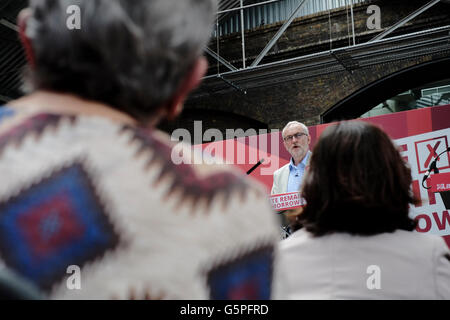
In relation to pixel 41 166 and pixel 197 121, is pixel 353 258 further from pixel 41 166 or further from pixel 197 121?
pixel 197 121

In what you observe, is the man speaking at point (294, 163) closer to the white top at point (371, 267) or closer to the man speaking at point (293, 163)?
the man speaking at point (293, 163)

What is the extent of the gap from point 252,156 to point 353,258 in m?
6.00

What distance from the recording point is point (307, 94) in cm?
916

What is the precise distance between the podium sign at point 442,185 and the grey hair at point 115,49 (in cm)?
517

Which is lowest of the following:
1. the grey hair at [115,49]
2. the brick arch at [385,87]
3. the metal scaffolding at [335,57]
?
the grey hair at [115,49]

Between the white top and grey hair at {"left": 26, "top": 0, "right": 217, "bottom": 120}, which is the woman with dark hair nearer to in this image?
the white top

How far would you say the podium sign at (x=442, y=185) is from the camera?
5.28m

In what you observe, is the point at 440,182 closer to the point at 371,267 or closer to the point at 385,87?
the point at 385,87

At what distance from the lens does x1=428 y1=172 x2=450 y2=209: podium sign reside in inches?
208

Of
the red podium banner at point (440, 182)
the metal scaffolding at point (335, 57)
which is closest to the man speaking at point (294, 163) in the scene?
the red podium banner at point (440, 182)

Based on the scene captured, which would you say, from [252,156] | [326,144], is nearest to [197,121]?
[252,156]

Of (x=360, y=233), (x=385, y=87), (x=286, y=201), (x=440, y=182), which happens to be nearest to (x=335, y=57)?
(x=385, y=87)

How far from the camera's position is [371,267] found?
4.34 ft

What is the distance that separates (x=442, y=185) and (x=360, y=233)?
4.36 meters
